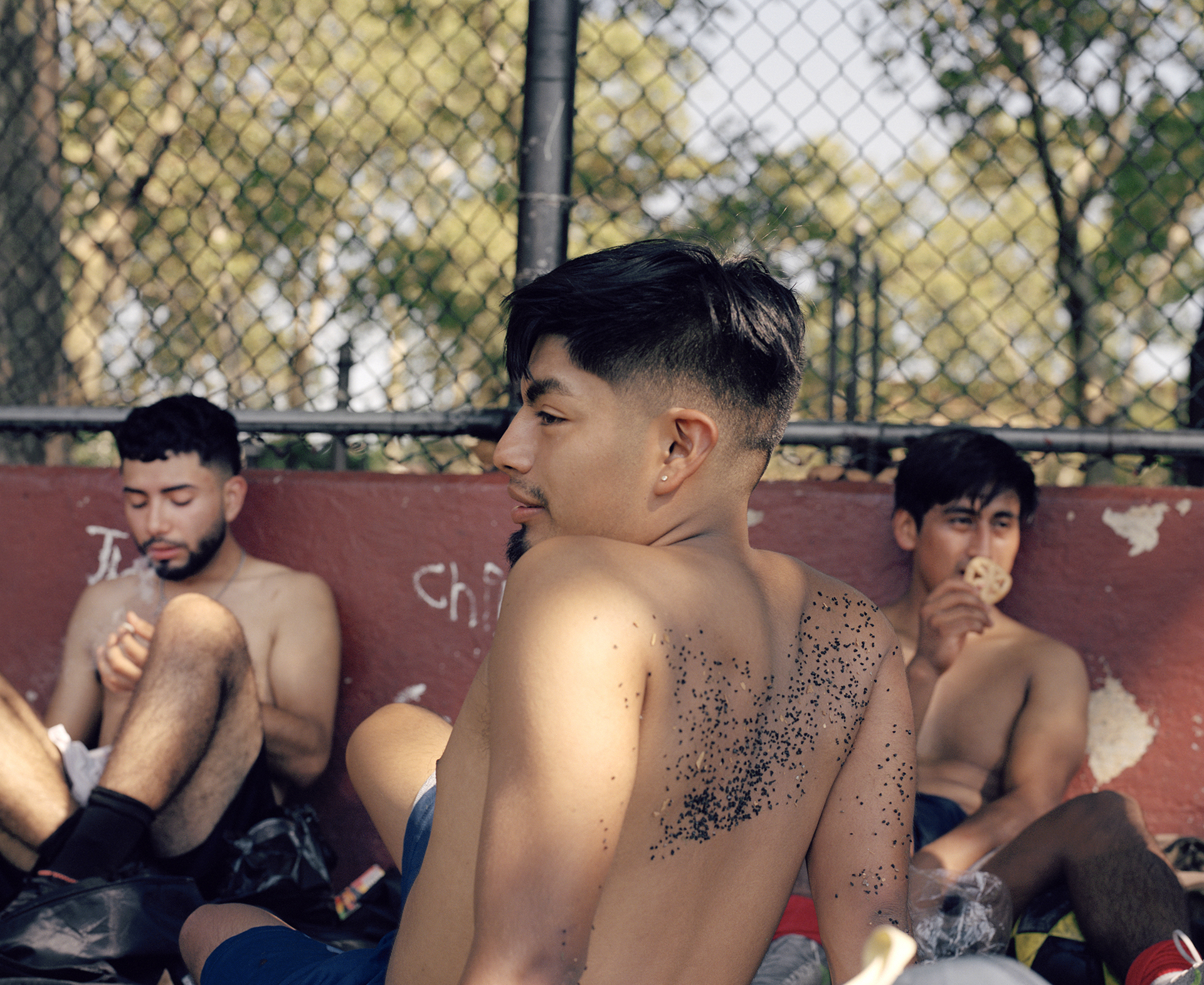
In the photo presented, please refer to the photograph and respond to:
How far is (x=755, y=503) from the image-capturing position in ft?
10.2

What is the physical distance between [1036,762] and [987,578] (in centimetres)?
49

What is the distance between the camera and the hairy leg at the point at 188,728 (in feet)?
7.93

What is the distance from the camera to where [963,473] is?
282 cm

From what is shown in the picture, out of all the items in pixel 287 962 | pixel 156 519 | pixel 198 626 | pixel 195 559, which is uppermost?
pixel 156 519

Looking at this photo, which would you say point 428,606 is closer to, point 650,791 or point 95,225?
point 650,791

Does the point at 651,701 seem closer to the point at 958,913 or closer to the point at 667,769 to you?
the point at 667,769

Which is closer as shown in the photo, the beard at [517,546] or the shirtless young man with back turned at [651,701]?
the shirtless young man with back turned at [651,701]

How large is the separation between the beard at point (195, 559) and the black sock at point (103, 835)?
81cm

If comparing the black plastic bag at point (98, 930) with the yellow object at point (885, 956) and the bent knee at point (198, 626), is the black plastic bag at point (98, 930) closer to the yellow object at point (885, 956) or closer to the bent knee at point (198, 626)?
the bent knee at point (198, 626)

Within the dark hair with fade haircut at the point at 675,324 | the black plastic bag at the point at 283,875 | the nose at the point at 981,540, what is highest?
the dark hair with fade haircut at the point at 675,324

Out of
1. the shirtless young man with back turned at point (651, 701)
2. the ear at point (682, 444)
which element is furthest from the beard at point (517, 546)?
the ear at point (682, 444)

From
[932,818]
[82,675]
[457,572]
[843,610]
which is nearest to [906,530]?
[932,818]

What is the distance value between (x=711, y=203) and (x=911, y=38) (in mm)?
3707

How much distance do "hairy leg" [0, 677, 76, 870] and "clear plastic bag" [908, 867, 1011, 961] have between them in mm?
2032
